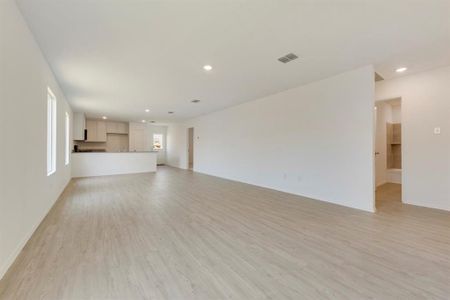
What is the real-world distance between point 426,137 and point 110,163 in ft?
31.1

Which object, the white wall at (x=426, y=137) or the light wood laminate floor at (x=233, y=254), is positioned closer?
the light wood laminate floor at (x=233, y=254)

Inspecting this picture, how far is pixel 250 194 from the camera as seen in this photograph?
492 centimetres

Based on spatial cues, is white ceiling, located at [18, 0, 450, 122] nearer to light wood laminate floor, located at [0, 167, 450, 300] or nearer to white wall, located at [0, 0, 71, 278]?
white wall, located at [0, 0, 71, 278]

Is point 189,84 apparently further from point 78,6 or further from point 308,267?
point 308,267

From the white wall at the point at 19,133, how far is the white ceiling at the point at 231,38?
1.20 ft

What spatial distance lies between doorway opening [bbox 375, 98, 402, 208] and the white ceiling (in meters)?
2.43

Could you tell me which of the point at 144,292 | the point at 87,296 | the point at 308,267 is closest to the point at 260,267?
the point at 308,267

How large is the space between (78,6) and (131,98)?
398 centimetres

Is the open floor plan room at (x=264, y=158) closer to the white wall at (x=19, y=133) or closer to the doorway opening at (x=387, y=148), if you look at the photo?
the white wall at (x=19, y=133)

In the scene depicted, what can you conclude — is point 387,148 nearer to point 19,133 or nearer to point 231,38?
point 231,38

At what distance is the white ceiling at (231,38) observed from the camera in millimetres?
2098

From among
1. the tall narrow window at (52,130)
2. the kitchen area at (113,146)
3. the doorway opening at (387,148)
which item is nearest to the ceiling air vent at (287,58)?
the doorway opening at (387,148)

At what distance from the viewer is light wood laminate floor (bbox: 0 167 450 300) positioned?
5.30 feet

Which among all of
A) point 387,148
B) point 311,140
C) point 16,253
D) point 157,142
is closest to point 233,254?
point 16,253
